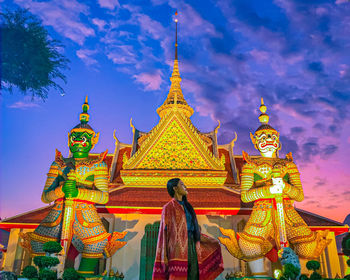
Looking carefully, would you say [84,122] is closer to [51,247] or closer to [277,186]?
[51,247]

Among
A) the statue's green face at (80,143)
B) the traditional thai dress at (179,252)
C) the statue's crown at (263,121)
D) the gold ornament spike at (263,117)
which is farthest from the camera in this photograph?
the gold ornament spike at (263,117)

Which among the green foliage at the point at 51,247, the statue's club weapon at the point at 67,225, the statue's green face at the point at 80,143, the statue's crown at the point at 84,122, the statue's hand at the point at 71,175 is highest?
the statue's crown at the point at 84,122

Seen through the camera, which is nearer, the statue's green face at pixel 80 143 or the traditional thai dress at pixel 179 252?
the traditional thai dress at pixel 179 252

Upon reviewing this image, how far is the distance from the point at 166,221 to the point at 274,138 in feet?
15.6

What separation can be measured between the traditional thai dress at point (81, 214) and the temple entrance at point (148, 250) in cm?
182

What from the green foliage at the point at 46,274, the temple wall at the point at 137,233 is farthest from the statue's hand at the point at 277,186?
the green foliage at the point at 46,274

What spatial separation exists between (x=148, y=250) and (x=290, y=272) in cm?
440

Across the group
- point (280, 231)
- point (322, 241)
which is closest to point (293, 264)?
point (280, 231)

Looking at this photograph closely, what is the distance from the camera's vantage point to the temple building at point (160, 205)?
344 inches

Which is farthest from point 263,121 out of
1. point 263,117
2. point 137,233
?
point 137,233

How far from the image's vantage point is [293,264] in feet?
19.3

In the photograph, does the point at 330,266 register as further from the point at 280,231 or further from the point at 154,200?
the point at 154,200

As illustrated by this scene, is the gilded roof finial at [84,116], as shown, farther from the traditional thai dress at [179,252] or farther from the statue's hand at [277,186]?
the statue's hand at [277,186]

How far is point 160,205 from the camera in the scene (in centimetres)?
872
